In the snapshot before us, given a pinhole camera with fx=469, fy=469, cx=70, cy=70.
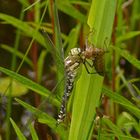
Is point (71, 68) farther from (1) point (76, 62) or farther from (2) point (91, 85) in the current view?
(2) point (91, 85)

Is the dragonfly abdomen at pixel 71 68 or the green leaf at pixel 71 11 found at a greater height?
the green leaf at pixel 71 11

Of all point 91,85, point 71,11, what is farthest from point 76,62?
point 71,11

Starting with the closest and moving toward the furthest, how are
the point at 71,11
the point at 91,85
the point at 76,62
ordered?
the point at 91,85 → the point at 76,62 → the point at 71,11

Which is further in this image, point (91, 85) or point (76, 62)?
point (76, 62)

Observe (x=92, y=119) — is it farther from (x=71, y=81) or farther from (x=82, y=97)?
(x=71, y=81)

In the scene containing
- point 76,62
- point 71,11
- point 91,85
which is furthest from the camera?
point 71,11

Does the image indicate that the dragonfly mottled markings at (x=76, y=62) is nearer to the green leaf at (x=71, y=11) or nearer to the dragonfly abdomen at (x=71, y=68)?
the dragonfly abdomen at (x=71, y=68)

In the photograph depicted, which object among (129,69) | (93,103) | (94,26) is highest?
(94,26)

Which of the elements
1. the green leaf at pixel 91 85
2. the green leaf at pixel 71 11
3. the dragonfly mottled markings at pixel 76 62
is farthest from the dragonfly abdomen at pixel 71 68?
the green leaf at pixel 71 11

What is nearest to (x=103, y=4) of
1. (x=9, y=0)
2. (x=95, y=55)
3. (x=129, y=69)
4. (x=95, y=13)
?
(x=95, y=13)
